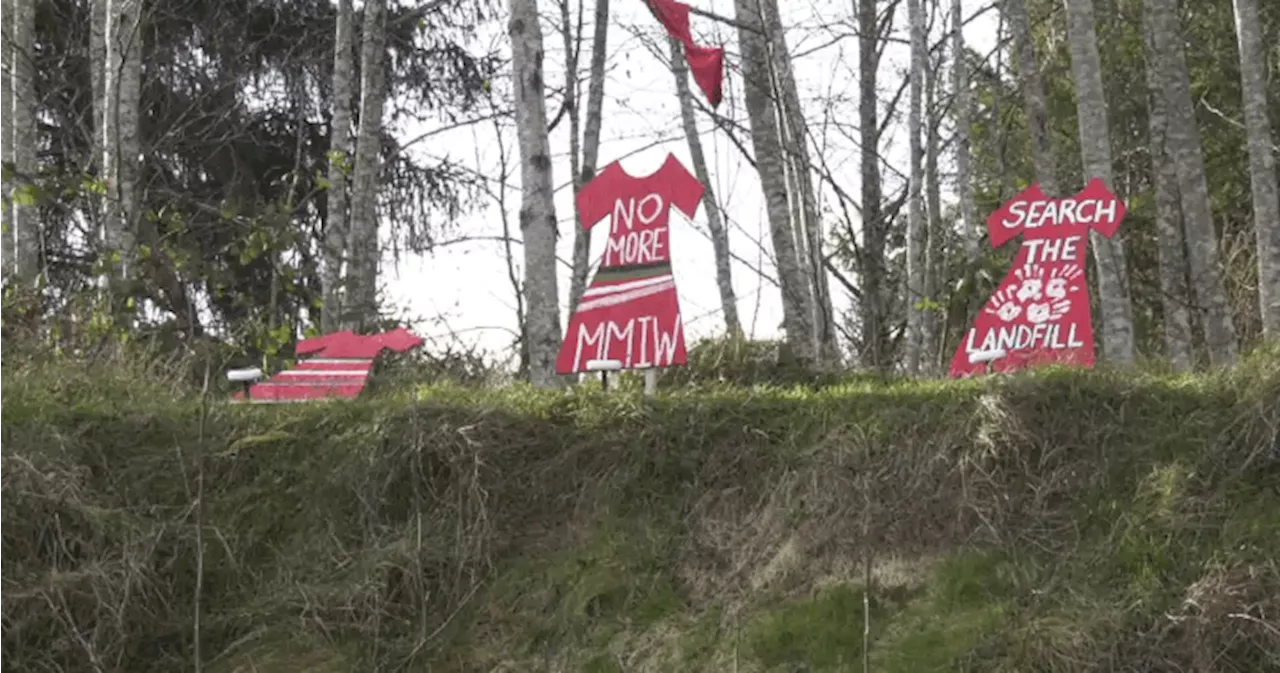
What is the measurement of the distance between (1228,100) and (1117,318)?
24.7 feet

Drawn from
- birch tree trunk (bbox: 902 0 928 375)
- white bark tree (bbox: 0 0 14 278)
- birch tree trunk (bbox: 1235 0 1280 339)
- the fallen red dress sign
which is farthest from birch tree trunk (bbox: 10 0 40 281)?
birch tree trunk (bbox: 1235 0 1280 339)

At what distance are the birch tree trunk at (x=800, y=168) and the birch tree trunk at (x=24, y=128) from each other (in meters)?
5.69

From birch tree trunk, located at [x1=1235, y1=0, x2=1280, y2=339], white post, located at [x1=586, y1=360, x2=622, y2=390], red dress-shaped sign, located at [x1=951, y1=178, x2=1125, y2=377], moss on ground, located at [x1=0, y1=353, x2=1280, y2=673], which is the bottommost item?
moss on ground, located at [x1=0, y1=353, x2=1280, y2=673]

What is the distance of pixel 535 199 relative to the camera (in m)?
7.87

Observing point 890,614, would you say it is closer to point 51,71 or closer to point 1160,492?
point 1160,492

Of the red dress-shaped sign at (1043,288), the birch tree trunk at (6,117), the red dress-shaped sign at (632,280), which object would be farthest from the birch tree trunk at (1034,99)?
the birch tree trunk at (6,117)

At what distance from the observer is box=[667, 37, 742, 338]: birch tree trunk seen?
50.4 ft

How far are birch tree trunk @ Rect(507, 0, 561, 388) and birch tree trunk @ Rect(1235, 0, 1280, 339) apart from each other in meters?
4.93

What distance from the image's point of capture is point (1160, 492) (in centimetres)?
537

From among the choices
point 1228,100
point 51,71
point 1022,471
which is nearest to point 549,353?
point 1022,471

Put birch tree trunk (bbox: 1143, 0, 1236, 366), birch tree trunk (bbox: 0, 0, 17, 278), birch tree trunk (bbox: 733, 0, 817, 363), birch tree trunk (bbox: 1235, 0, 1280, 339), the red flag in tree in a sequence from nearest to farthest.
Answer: the red flag in tree < birch tree trunk (bbox: 733, 0, 817, 363) < birch tree trunk (bbox: 1235, 0, 1280, 339) < birch tree trunk (bbox: 1143, 0, 1236, 366) < birch tree trunk (bbox: 0, 0, 17, 278)

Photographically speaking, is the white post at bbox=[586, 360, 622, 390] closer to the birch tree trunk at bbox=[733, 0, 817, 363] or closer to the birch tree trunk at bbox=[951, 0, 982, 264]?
the birch tree trunk at bbox=[733, 0, 817, 363]

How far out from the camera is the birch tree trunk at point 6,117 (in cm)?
1116

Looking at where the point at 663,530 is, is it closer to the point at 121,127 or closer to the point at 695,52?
the point at 695,52
